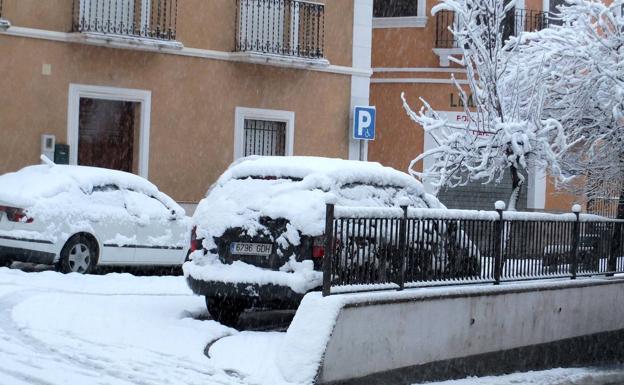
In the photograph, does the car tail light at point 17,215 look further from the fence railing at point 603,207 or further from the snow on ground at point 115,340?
the fence railing at point 603,207

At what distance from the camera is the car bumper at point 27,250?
1509cm

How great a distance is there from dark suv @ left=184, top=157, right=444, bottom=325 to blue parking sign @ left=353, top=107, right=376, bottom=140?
39.6 feet

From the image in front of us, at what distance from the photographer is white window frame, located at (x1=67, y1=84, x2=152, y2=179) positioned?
21656 millimetres

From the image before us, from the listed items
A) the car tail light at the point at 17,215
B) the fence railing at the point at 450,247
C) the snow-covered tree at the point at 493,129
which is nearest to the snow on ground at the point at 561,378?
the fence railing at the point at 450,247

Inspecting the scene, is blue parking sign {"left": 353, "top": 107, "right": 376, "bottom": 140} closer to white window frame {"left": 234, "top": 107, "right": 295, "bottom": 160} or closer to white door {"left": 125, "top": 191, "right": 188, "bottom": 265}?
white window frame {"left": 234, "top": 107, "right": 295, "bottom": 160}

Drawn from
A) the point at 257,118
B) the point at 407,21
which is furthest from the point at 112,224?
the point at 407,21

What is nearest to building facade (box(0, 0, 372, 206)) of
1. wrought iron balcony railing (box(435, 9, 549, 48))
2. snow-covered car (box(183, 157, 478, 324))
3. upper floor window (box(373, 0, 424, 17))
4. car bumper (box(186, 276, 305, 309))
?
upper floor window (box(373, 0, 424, 17))

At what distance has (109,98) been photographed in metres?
22.2

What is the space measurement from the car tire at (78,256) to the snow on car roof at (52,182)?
718 millimetres

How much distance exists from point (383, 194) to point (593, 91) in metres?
6.65

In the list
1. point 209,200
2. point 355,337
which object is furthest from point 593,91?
point 355,337

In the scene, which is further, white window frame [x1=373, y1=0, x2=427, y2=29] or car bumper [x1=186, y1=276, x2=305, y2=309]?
white window frame [x1=373, y1=0, x2=427, y2=29]

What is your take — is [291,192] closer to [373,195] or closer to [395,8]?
[373,195]

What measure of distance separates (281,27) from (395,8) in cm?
484
